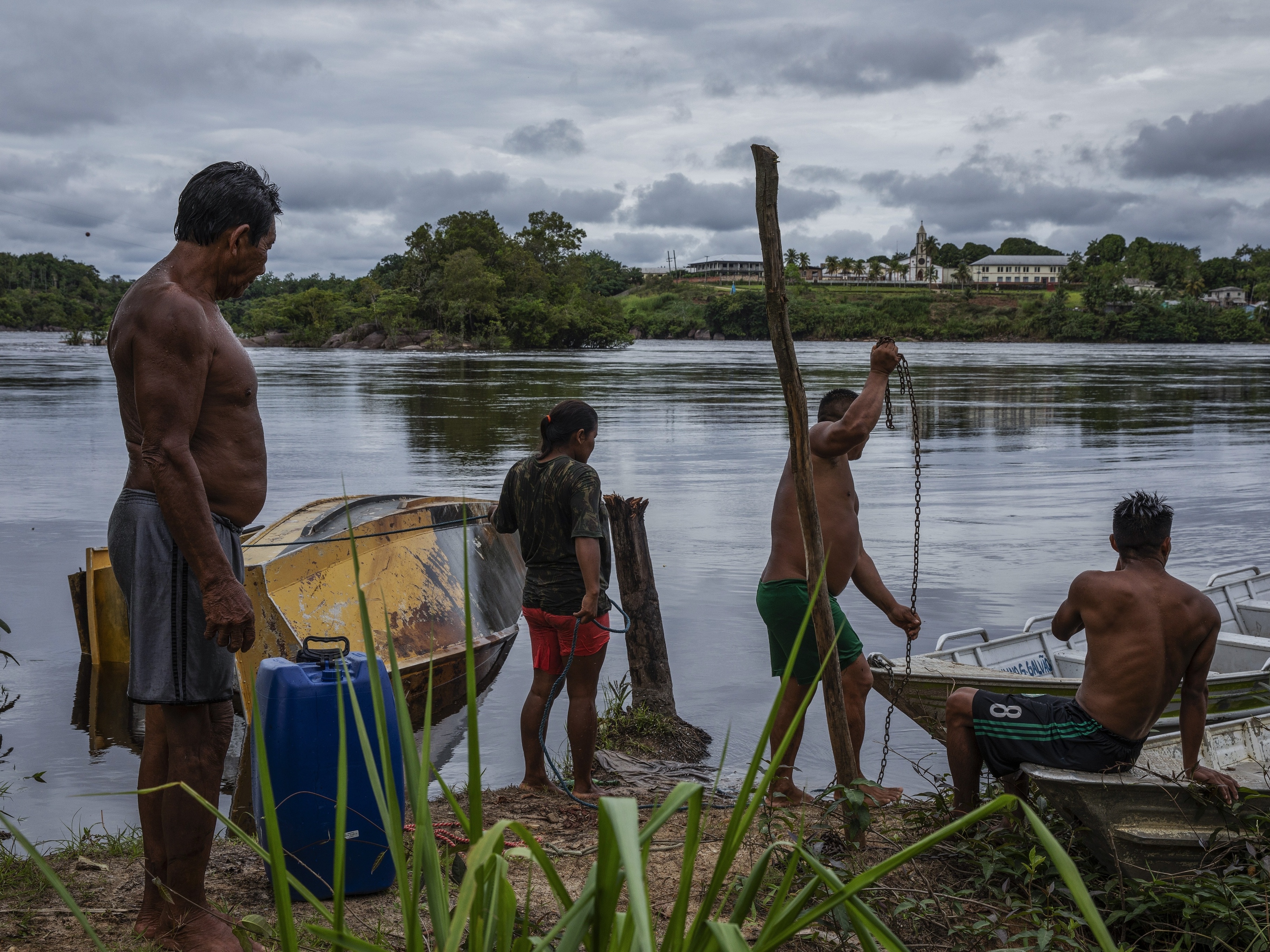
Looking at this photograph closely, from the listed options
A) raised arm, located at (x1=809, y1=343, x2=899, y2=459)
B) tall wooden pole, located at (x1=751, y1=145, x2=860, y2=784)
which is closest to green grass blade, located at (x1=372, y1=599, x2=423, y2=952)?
tall wooden pole, located at (x1=751, y1=145, x2=860, y2=784)

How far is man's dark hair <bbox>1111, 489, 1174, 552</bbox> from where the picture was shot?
4016 mm

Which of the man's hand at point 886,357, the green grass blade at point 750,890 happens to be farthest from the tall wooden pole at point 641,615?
the green grass blade at point 750,890

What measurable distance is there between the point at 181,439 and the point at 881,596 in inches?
139

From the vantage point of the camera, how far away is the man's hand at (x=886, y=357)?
419 cm

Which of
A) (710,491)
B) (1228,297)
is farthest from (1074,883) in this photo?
(1228,297)

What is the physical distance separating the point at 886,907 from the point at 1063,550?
10.6 metres

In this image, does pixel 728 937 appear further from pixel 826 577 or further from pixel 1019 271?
pixel 1019 271

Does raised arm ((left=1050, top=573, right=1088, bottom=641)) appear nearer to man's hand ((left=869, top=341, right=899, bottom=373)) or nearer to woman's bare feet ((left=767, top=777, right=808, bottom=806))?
man's hand ((left=869, top=341, right=899, bottom=373))

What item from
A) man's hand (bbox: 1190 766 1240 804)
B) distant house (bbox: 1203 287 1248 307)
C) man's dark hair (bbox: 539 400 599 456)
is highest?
distant house (bbox: 1203 287 1248 307)

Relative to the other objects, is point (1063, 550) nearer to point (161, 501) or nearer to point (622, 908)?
point (622, 908)

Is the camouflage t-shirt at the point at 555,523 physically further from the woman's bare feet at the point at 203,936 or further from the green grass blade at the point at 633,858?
the green grass blade at the point at 633,858

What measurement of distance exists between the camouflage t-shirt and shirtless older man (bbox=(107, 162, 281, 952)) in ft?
6.64

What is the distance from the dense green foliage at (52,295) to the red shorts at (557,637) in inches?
4912

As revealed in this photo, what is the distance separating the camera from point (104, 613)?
336 inches
